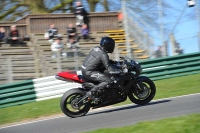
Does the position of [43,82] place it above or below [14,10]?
below

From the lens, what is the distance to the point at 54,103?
527 inches

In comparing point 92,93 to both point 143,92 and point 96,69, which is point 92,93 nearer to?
point 96,69

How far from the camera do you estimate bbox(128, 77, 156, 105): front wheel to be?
33.5ft

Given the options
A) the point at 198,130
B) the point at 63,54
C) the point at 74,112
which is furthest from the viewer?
the point at 63,54

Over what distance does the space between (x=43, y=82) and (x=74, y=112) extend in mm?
5256

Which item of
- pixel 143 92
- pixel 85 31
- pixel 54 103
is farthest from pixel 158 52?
pixel 143 92

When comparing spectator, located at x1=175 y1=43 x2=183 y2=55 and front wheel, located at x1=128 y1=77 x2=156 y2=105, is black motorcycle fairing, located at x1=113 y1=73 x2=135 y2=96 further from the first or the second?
spectator, located at x1=175 y1=43 x2=183 y2=55

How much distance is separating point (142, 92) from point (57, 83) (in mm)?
5424

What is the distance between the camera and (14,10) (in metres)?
25.4

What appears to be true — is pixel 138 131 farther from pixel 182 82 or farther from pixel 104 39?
pixel 182 82

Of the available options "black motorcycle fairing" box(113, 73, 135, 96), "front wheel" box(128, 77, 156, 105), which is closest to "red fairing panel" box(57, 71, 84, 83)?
"black motorcycle fairing" box(113, 73, 135, 96)

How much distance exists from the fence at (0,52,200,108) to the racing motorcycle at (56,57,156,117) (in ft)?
16.4

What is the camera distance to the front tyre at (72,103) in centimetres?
973

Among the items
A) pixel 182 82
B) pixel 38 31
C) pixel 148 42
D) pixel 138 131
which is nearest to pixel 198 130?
pixel 138 131
